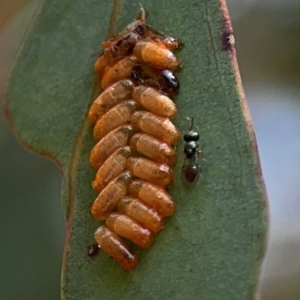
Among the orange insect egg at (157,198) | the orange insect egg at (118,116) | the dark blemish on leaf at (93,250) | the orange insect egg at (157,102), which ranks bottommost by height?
the dark blemish on leaf at (93,250)

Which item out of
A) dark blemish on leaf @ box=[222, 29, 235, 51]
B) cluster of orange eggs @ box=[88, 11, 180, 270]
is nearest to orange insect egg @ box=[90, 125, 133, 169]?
cluster of orange eggs @ box=[88, 11, 180, 270]

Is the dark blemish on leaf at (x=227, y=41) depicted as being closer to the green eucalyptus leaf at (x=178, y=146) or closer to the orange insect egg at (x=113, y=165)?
the green eucalyptus leaf at (x=178, y=146)

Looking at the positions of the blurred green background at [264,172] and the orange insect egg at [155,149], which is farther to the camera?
the blurred green background at [264,172]

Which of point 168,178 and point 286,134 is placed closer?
point 168,178

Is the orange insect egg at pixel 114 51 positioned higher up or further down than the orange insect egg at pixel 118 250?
higher up

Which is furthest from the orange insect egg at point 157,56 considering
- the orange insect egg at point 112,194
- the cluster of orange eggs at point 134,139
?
the orange insect egg at point 112,194

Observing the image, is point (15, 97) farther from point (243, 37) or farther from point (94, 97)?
point (243, 37)

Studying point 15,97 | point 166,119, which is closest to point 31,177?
point 15,97
